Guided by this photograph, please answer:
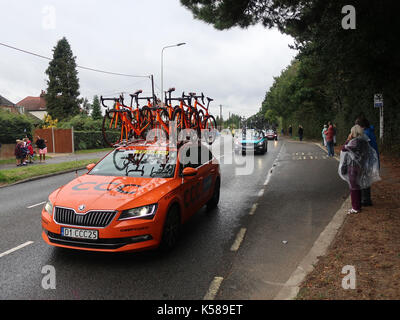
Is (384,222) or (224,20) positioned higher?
(224,20)

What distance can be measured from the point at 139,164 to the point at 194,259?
1959 mm

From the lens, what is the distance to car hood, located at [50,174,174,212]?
4612 millimetres

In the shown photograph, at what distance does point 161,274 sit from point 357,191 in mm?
4335

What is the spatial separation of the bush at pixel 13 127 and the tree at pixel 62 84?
34533 millimetres

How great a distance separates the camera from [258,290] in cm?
397

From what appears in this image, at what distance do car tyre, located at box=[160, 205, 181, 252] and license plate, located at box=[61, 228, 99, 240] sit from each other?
2.98 ft

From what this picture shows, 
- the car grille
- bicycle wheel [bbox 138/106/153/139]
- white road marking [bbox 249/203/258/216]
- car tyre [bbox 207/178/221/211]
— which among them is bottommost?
white road marking [bbox 249/203/258/216]

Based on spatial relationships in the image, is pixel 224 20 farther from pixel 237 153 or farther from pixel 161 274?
pixel 237 153

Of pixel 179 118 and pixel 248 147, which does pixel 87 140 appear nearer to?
pixel 248 147

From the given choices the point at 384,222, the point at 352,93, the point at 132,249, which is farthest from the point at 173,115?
the point at 352,93

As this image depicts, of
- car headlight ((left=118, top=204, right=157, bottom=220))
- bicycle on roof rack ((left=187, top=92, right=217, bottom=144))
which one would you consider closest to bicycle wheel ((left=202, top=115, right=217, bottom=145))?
bicycle on roof rack ((left=187, top=92, right=217, bottom=144))

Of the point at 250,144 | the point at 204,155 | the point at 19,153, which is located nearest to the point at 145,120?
the point at 204,155

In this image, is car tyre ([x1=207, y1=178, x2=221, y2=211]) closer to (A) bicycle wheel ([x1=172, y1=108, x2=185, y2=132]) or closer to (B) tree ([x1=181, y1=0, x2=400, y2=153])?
(A) bicycle wheel ([x1=172, y1=108, x2=185, y2=132])

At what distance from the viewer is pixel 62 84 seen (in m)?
57.5
